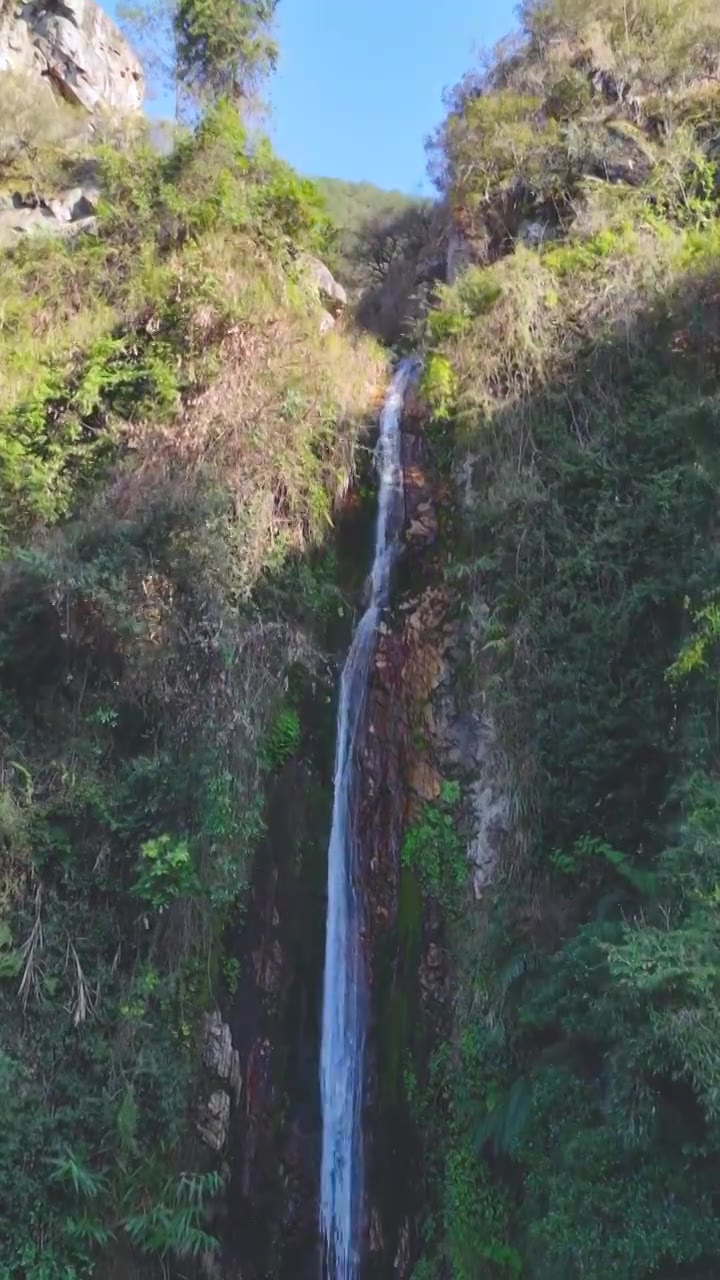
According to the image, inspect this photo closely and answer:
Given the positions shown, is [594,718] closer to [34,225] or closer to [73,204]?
[34,225]

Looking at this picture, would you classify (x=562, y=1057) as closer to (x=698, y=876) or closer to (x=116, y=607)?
(x=698, y=876)

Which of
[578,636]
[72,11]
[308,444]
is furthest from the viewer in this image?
[72,11]

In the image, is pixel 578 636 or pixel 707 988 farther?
pixel 578 636

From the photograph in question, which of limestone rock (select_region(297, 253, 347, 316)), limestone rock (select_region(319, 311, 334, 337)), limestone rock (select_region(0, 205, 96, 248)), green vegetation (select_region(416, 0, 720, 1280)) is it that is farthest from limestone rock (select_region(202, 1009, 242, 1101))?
limestone rock (select_region(0, 205, 96, 248))

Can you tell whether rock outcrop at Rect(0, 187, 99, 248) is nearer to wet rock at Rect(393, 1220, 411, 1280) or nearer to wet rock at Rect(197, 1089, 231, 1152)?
wet rock at Rect(197, 1089, 231, 1152)

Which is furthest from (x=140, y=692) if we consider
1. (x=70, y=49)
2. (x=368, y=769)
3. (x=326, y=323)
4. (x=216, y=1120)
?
(x=70, y=49)

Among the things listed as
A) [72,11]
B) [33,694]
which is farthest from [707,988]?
[72,11]

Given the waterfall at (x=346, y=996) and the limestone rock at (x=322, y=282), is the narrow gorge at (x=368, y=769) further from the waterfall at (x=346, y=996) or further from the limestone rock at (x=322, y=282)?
the limestone rock at (x=322, y=282)
